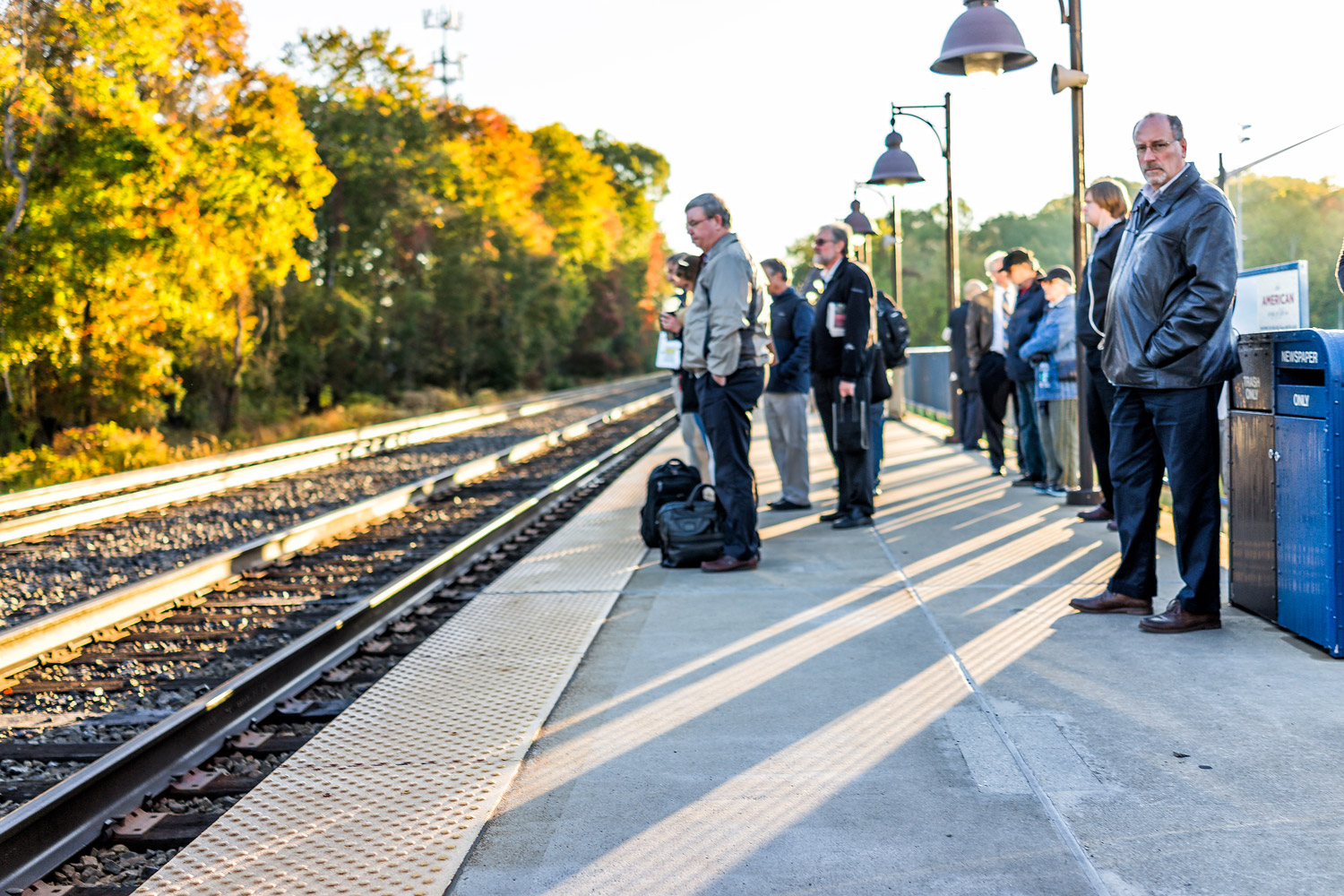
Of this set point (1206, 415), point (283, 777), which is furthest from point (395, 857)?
point (1206, 415)

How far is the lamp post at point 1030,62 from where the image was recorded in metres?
8.56

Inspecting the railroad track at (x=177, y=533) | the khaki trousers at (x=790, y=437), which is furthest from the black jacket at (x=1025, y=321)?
the railroad track at (x=177, y=533)

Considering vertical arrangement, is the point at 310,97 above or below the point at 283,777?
above

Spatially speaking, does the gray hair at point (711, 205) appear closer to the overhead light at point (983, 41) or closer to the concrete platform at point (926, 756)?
the concrete platform at point (926, 756)

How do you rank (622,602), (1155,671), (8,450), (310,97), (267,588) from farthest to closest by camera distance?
(310,97) → (8,450) → (267,588) → (622,602) → (1155,671)

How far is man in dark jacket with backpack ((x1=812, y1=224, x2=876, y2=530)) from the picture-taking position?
848 centimetres

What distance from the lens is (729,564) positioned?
7.26 metres

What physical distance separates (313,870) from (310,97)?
3861cm

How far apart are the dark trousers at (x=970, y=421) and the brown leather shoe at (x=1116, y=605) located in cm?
883

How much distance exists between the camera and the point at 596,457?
18.0 meters

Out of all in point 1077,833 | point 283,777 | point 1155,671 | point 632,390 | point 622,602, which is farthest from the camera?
point 632,390

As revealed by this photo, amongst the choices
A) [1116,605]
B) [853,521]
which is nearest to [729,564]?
[853,521]

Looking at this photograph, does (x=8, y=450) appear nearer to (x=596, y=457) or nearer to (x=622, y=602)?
(x=596, y=457)

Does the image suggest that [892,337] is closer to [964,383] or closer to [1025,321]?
[1025,321]
